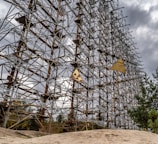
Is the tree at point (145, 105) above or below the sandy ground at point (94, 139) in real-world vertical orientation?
above

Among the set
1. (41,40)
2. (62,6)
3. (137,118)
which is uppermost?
(62,6)

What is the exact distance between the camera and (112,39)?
995 inches

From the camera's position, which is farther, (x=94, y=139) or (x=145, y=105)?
(x=145, y=105)

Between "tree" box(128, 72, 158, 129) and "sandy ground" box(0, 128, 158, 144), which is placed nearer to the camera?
"sandy ground" box(0, 128, 158, 144)

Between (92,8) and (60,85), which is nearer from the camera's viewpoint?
(60,85)

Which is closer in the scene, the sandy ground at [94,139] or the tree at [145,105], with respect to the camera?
the sandy ground at [94,139]

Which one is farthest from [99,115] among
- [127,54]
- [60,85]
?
A: [127,54]

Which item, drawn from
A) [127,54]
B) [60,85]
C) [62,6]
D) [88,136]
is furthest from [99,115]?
[88,136]

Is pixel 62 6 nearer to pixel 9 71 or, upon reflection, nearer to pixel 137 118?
pixel 9 71

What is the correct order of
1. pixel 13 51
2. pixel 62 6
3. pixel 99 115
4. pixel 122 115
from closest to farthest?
pixel 13 51
pixel 62 6
pixel 99 115
pixel 122 115

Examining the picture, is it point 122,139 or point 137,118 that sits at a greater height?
point 137,118

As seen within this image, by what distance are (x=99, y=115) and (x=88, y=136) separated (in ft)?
49.0

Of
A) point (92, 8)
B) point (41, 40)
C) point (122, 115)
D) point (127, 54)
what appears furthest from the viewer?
point (127, 54)

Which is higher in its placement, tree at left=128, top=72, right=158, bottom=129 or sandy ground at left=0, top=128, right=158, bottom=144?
tree at left=128, top=72, right=158, bottom=129
